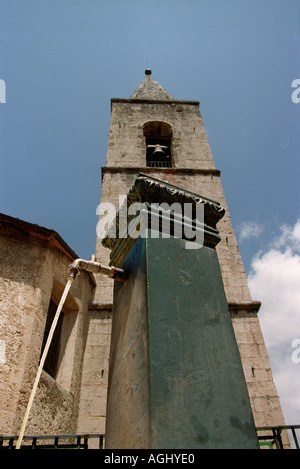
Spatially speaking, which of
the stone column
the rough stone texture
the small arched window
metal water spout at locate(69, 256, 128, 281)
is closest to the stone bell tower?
the small arched window

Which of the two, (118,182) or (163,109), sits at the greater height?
(163,109)

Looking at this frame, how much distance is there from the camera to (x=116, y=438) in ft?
5.51

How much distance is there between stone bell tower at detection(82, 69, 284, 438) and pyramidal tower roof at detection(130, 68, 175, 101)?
5 centimetres

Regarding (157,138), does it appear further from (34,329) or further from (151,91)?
(34,329)

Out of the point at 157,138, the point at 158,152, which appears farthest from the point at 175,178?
the point at 157,138

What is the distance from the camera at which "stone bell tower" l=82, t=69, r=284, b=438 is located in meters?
6.14

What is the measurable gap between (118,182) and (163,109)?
16.2 ft

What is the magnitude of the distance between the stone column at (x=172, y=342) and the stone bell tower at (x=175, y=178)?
453cm

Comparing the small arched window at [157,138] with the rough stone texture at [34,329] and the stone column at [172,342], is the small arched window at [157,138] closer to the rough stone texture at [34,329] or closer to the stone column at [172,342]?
the rough stone texture at [34,329]

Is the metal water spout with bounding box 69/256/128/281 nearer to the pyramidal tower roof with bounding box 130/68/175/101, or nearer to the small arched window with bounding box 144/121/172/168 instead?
the small arched window with bounding box 144/121/172/168

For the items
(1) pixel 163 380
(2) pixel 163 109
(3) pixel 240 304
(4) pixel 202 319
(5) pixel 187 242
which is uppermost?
(2) pixel 163 109

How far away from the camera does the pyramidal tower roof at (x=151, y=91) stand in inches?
580
